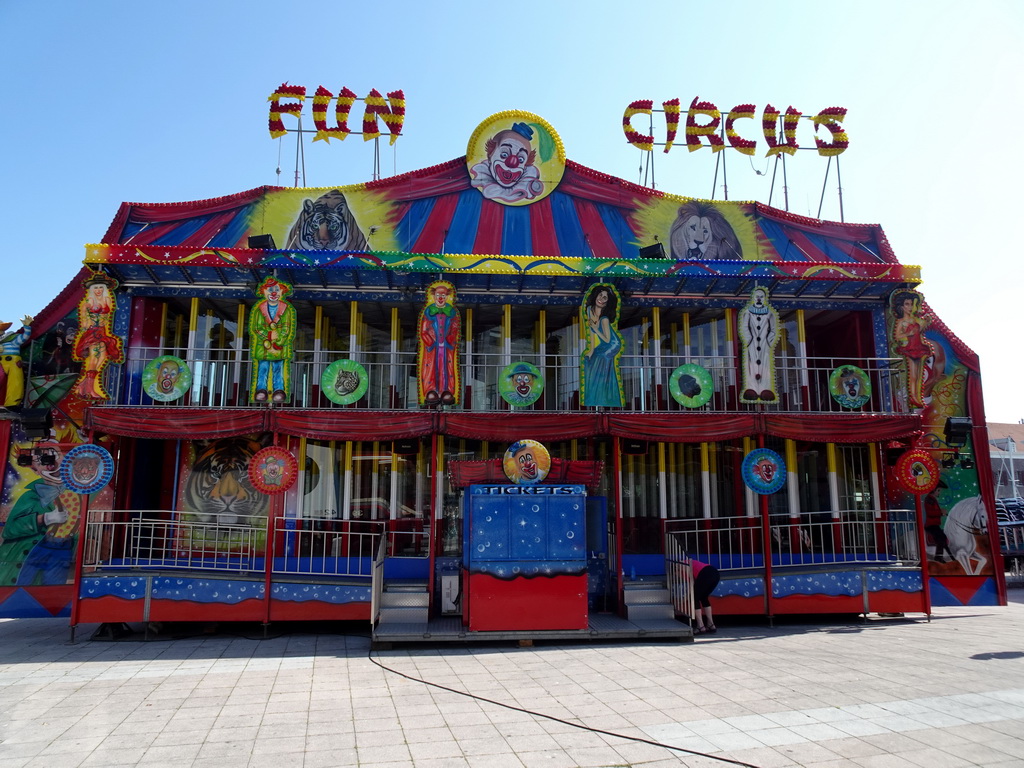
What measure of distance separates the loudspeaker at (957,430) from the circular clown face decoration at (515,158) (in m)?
9.83

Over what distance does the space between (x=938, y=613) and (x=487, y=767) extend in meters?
11.9

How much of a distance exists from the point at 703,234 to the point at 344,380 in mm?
8326

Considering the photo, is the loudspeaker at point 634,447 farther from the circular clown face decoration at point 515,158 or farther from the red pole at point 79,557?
the red pole at point 79,557

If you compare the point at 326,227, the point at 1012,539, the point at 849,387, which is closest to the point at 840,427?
the point at 849,387

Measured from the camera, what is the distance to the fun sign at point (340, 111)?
51.8ft

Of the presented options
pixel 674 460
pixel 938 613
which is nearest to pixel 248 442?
pixel 674 460

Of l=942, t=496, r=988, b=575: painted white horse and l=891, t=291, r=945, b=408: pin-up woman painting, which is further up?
l=891, t=291, r=945, b=408: pin-up woman painting

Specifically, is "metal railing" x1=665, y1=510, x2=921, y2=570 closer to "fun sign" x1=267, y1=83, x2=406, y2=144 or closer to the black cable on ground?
the black cable on ground

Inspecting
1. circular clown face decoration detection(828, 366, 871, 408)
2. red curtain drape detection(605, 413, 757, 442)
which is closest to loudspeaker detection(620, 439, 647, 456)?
red curtain drape detection(605, 413, 757, 442)

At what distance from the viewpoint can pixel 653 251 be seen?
14.7m

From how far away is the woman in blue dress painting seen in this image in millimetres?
12781

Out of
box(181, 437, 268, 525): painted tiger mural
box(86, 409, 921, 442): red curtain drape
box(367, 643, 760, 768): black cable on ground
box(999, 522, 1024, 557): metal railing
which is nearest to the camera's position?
box(367, 643, 760, 768): black cable on ground

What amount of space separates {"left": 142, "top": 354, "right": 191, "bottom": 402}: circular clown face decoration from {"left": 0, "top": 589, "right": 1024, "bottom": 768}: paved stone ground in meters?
4.12

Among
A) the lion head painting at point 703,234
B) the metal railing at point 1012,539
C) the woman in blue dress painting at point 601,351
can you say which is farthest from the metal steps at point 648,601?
the metal railing at point 1012,539
